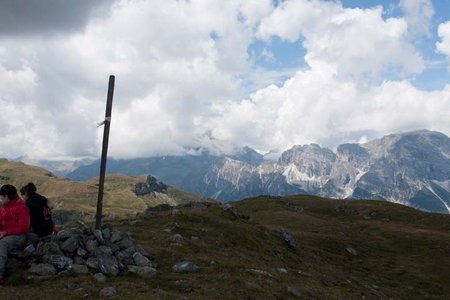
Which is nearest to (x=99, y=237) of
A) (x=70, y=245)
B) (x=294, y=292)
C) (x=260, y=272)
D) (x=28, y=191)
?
(x=70, y=245)

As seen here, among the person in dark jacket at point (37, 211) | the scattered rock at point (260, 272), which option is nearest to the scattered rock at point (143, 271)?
the person in dark jacket at point (37, 211)

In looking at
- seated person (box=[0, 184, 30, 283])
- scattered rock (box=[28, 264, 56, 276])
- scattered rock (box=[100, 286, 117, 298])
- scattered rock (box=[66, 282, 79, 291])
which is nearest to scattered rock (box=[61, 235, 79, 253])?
scattered rock (box=[28, 264, 56, 276])

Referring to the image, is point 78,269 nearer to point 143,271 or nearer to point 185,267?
point 143,271

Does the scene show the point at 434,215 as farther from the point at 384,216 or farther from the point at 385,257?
the point at 385,257

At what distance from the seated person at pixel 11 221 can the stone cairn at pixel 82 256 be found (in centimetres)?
107

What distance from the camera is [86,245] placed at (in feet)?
98.9

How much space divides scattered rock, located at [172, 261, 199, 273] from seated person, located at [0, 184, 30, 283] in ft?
36.6

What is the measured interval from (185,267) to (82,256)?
7758 millimetres

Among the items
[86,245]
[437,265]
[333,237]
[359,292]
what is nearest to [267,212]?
[333,237]

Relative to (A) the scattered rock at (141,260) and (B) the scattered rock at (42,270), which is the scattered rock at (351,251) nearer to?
(A) the scattered rock at (141,260)

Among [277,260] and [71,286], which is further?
[277,260]

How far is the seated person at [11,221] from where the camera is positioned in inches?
1010

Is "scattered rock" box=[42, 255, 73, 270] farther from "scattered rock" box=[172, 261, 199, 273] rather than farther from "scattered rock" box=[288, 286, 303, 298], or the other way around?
"scattered rock" box=[288, 286, 303, 298]

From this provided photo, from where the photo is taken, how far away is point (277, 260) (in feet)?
158
